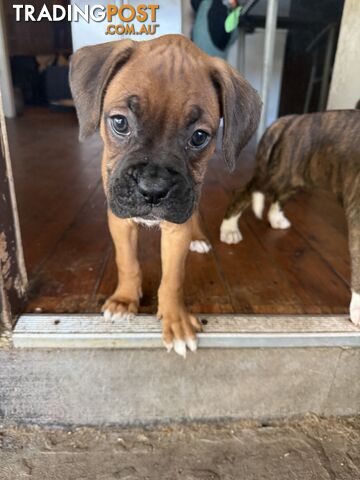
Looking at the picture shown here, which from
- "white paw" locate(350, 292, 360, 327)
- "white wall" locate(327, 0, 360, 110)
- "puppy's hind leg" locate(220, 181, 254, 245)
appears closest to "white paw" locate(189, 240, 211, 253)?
"puppy's hind leg" locate(220, 181, 254, 245)

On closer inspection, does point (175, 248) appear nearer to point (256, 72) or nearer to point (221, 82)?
point (221, 82)

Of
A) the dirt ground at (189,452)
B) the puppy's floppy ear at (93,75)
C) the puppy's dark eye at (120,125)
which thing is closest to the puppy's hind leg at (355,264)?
the dirt ground at (189,452)

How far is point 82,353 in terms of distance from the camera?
5.94 ft

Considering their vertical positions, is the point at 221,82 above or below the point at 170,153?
above

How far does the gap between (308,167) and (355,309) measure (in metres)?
0.97

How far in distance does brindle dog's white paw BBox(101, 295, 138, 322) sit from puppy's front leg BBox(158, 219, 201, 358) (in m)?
0.13

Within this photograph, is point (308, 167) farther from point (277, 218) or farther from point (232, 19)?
point (232, 19)

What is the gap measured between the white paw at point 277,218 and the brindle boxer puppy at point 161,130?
1223 millimetres

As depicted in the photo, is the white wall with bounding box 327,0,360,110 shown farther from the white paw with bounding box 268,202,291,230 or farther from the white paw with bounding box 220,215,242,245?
the white paw with bounding box 220,215,242,245

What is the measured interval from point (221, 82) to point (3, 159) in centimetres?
90

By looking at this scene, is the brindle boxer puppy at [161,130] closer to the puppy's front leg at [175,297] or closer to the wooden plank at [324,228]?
the puppy's front leg at [175,297]

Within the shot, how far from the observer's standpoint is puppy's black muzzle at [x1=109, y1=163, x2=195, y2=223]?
4.67 feet

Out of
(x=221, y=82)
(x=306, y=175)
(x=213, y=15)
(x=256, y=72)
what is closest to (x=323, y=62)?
(x=256, y=72)

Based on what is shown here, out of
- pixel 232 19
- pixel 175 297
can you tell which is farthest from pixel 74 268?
pixel 232 19
